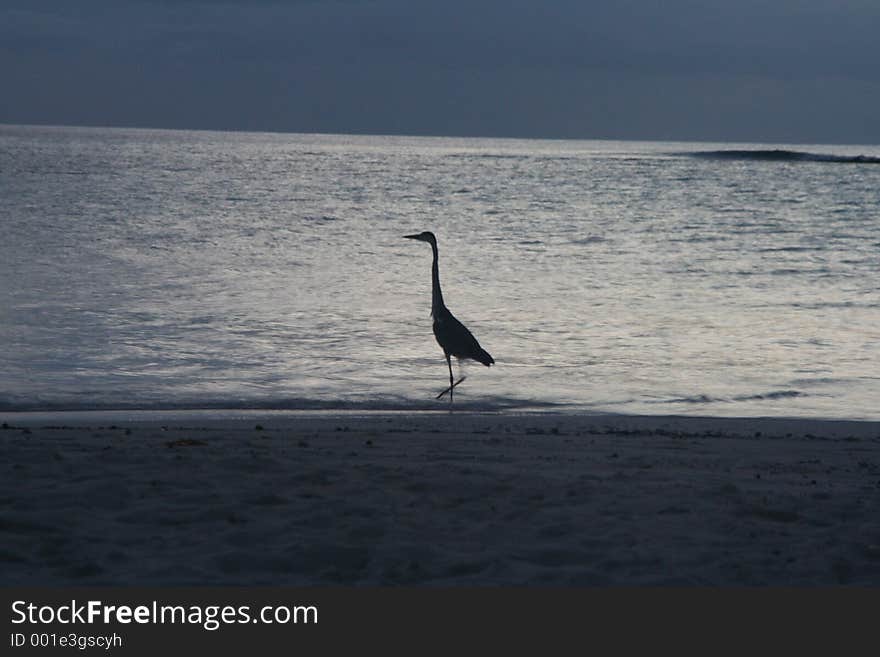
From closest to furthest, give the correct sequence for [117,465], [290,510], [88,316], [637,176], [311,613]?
[311,613] → [290,510] → [117,465] → [88,316] → [637,176]

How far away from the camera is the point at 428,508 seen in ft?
20.3

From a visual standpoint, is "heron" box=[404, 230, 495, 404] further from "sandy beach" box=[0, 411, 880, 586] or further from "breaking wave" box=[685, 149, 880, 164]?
"breaking wave" box=[685, 149, 880, 164]

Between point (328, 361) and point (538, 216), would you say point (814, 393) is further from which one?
point (538, 216)

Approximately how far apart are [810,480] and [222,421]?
508 cm

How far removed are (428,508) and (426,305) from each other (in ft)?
41.7

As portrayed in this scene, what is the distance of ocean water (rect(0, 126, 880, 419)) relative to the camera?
39.0ft

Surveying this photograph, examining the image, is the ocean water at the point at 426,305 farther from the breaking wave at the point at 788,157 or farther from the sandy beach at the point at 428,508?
the breaking wave at the point at 788,157

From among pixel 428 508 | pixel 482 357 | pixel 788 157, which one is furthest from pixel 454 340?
pixel 788 157

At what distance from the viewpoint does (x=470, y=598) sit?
4.86m

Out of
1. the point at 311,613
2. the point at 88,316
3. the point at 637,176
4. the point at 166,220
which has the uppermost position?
the point at 637,176

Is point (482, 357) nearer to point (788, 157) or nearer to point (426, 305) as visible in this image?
point (426, 305)

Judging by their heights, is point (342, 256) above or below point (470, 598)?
above

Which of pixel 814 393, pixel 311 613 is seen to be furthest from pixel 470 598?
pixel 814 393

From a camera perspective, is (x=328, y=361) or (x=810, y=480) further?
(x=328, y=361)
